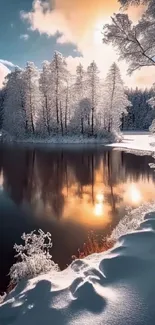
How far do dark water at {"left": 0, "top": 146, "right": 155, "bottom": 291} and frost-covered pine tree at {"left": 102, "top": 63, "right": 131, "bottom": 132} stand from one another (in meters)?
20.1

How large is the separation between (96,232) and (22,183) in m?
10.3

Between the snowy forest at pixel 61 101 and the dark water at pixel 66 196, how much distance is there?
20054mm

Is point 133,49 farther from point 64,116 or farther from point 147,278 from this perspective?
point 64,116

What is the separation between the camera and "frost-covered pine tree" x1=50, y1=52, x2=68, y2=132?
50.2m

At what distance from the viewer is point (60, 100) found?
173 feet

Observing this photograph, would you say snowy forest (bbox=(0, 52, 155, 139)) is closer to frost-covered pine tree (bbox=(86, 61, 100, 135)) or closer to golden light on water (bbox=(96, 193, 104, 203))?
frost-covered pine tree (bbox=(86, 61, 100, 135))

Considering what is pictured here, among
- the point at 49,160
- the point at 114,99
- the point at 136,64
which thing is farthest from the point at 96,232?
the point at 114,99

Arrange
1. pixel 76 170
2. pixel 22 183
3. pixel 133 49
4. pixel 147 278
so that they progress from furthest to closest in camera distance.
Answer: pixel 76 170
pixel 22 183
pixel 133 49
pixel 147 278

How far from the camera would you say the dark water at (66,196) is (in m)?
11.5

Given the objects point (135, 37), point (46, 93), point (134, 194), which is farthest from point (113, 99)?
point (135, 37)

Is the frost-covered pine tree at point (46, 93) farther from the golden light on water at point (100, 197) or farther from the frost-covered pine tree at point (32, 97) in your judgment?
the golden light on water at point (100, 197)

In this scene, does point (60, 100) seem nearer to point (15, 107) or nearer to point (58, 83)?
point (58, 83)

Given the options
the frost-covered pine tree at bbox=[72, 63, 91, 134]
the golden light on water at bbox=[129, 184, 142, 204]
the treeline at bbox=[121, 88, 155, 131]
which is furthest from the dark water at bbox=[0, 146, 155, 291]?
the treeline at bbox=[121, 88, 155, 131]

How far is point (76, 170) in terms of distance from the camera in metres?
25.7
